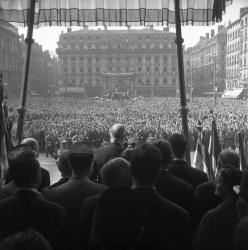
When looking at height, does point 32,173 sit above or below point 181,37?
below

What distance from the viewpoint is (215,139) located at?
7.11 m

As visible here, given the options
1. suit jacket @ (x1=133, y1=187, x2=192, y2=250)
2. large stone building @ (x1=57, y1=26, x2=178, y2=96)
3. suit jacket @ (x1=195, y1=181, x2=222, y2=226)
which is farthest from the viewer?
large stone building @ (x1=57, y1=26, x2=178, y2=96)

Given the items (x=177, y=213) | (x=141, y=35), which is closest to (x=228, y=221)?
(x=177, y=213)

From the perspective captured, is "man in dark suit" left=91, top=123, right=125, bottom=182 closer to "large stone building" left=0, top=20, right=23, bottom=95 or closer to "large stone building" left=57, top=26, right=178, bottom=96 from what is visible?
"large stone building" left=0, top=20, right=23, bottom=95

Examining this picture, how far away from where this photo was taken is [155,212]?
2.88 m

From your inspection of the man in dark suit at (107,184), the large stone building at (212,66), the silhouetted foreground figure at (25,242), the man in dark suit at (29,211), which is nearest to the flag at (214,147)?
the man in dark suit at (107,184)

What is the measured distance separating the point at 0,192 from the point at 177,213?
63.4 inches

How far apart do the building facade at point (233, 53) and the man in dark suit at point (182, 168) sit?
84059 millimetres

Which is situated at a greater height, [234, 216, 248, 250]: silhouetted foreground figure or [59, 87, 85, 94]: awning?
[59, 87, 85, 94]: awning

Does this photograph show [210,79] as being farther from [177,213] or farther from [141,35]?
[177,213]

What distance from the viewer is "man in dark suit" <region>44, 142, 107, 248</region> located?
3400 mm

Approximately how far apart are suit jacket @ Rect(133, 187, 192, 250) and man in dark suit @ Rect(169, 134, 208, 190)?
1322 mm

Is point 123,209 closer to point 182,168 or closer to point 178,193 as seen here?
point 178,193

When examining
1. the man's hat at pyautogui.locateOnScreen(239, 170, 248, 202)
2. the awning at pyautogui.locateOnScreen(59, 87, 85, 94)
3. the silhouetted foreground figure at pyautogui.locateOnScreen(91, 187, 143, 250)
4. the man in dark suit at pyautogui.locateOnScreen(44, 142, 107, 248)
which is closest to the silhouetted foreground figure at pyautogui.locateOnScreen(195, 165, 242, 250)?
the man's hat at pyautogui.locateOnScreen(239, 170, 248, 202)
